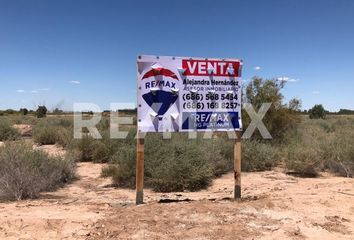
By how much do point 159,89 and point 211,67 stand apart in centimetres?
108

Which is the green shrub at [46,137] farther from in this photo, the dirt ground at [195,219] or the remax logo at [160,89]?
the remax logo at [160,89]

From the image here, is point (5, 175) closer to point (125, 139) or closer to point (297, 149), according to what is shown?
point (125, 139)

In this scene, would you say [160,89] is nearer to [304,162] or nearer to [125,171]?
[125,171]

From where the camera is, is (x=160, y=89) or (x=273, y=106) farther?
(x=273, y=106)

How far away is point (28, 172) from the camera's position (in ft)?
25.7

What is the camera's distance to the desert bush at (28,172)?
736 cm

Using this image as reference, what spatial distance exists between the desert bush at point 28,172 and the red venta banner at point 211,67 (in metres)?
3.88

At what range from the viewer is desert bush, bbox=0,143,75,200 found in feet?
24.2

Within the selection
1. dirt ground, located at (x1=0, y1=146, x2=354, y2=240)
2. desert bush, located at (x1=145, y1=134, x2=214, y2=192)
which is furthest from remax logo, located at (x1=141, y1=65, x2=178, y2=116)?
desert bush, located at (x1=145, y1=134, x2=214, y2=192)

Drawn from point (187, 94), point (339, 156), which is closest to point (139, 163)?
point (187, 94)

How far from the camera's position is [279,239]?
494 centimetres

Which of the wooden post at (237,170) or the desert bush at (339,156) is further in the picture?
the desert bush at (339,156)

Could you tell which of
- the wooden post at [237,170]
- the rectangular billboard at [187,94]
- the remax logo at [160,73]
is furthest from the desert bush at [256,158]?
the remax logo at [160,73]

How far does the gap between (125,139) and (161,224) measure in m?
8.72
